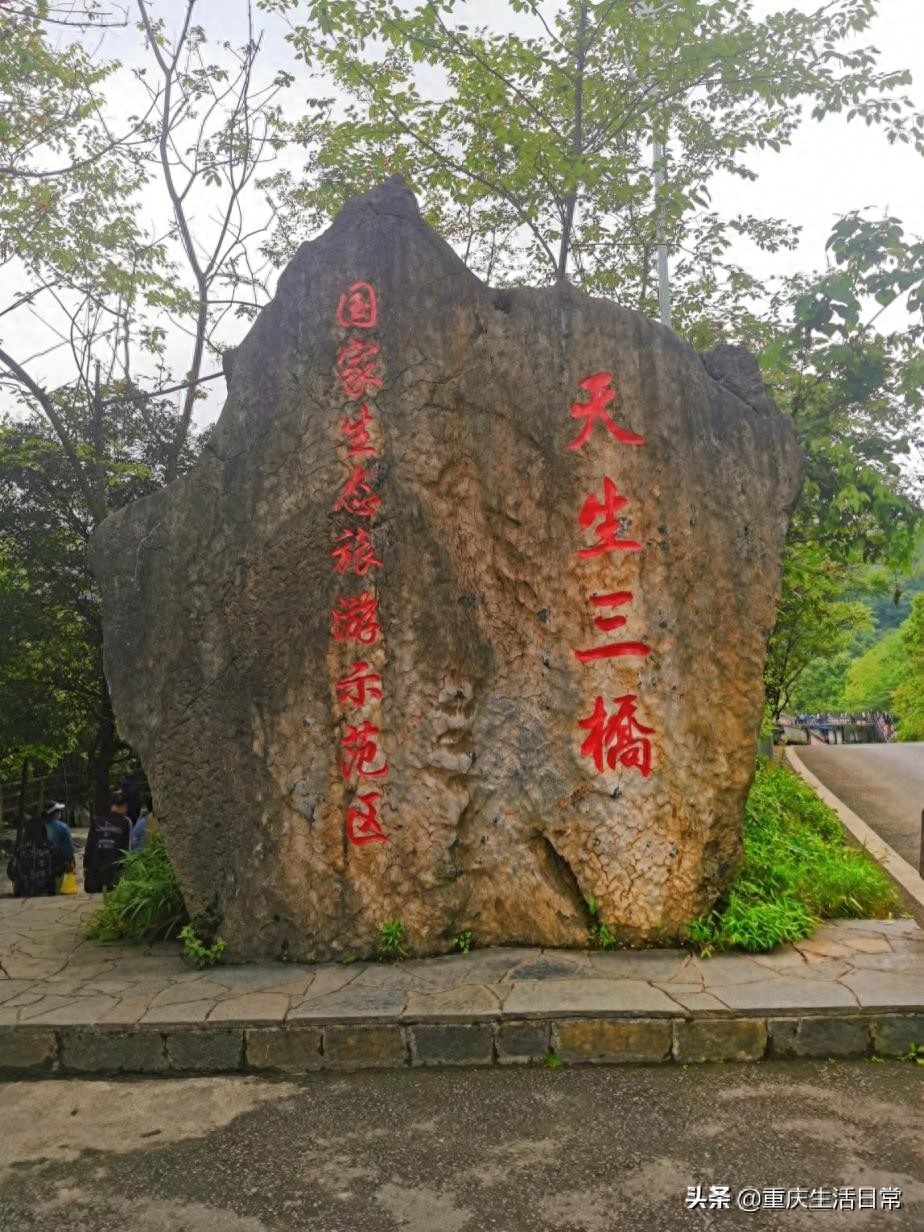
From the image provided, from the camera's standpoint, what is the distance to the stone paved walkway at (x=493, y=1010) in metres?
4.64

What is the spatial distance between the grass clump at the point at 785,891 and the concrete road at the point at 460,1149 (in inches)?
44.7

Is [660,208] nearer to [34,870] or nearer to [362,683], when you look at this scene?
[362,683]

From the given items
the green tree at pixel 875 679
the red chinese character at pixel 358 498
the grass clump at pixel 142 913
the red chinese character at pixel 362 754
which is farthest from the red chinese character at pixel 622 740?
the green tree at pixel 875 679

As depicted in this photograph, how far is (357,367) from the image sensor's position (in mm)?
6027

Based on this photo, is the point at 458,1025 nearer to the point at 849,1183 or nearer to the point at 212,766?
the point at 849,1183

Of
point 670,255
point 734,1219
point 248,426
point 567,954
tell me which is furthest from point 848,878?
point 670,255

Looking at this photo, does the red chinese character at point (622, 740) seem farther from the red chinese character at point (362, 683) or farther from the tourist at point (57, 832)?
the tourist at point (57, 832)

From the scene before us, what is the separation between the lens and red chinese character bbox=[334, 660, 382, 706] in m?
5.80

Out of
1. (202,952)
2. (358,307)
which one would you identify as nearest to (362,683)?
(202,952)

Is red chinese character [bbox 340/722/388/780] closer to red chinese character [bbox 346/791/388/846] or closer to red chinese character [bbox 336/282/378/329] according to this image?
red chinese character [bbox 346/791/388/846]

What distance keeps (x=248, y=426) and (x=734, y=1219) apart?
5.01 metres

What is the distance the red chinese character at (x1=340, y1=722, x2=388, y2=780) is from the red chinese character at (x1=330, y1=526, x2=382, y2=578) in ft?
3.16

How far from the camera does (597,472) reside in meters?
5.86

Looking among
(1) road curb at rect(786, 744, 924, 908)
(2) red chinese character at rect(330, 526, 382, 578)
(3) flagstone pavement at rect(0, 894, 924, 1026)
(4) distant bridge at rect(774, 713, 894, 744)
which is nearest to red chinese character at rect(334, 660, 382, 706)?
(2) red chinese character at rect(330, 526, 382, 578)
